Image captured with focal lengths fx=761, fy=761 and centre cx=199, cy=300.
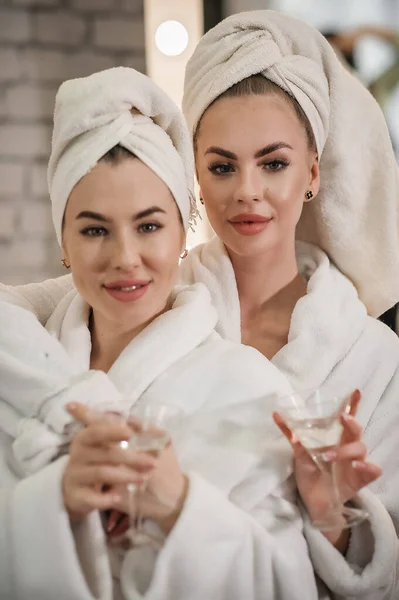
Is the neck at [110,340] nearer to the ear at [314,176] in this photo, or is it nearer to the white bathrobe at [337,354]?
the white bathrobe at [337,354]

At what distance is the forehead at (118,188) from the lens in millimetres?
1172

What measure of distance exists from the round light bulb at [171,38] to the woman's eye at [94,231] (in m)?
1.77

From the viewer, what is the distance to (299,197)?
155cm

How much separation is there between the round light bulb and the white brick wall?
457mm

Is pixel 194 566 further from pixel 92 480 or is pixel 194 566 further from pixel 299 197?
pixel 299 197

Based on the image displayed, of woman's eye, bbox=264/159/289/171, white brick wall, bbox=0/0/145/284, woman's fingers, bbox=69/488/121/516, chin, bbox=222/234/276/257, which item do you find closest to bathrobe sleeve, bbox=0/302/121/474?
woman's fingers, bbox=69/488/121/516

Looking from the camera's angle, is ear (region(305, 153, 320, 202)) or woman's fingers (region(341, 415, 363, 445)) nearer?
woman's fingers (region(341, 415, 363, 445))

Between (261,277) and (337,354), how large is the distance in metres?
0.25

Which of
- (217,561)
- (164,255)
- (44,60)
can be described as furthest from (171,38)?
(217,561)

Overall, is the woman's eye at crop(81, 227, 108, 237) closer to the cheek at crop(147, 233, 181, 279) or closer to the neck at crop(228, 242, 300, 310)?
the cheek at crop(147, 233, 181, 279)

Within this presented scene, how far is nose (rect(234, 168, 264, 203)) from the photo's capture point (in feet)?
4.80

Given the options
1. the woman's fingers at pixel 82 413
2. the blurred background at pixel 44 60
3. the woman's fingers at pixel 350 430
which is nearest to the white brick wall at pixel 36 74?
the blurred background at pixel 44 60

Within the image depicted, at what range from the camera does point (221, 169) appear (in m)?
1.53

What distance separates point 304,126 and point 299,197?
0.47ft
